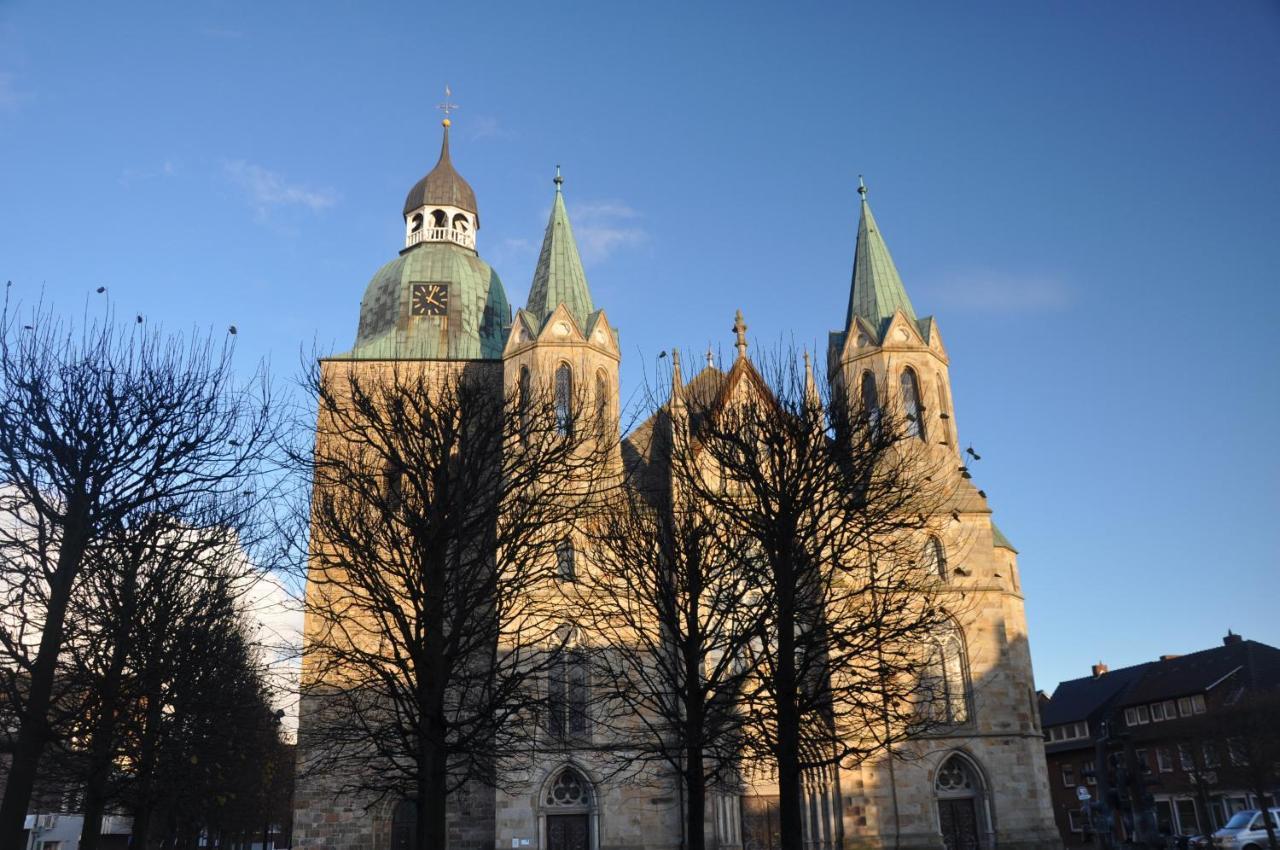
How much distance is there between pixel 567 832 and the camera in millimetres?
35094

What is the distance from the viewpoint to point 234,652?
28.8 metres

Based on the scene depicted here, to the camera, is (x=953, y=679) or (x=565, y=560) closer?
(x=565, y=560)

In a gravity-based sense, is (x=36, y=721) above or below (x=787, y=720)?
below

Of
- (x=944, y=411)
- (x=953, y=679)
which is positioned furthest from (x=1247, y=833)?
(x=944, y=411)

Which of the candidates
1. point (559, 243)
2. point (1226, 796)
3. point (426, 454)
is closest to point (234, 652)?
point (426, 454)

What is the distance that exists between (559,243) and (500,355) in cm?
556

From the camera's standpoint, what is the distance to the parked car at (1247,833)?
126ft

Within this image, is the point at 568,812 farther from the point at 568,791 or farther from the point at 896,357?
the point at 896,357

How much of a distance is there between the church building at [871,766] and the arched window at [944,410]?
0.19ft

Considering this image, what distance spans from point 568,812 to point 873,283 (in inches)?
979

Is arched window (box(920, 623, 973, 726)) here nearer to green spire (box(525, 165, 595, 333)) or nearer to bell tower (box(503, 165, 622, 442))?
bell tower (box(503, 165, 622, 442))

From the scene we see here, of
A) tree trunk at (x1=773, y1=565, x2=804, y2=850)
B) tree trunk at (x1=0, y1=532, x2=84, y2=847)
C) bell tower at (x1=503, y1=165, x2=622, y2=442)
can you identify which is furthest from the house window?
tree trunk at (x1=0, y1=532, x2=84, y2=847)

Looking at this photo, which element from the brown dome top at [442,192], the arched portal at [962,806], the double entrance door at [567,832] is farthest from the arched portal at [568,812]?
the brown dome top at [442,192]

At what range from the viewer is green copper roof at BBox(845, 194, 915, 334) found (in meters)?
43.7
